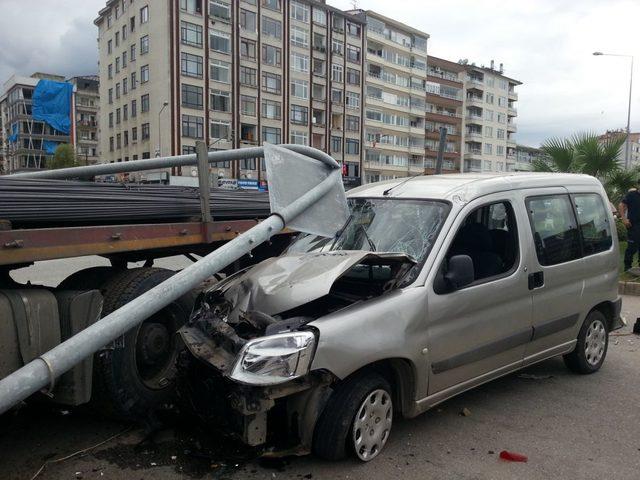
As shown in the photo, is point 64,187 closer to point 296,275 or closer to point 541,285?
point 296,275

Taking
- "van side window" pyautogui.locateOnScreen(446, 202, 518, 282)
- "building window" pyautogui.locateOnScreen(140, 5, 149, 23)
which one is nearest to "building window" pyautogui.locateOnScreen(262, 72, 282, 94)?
"building window" pyautogui.locateOnScreen(140, 5, 149, 23)

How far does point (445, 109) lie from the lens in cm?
8669

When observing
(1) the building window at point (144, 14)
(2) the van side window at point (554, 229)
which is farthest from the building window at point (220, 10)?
(2) the van side window at point (554, 229)

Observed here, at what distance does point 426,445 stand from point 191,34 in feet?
183

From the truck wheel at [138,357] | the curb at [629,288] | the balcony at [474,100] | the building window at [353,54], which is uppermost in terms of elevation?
the building window at [353,54]

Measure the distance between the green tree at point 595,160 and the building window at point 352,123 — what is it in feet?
187

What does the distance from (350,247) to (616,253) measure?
9.82 feet

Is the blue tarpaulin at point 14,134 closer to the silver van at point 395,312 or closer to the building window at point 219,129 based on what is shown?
the building window at point 219,129

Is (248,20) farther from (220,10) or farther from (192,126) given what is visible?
(192,126)

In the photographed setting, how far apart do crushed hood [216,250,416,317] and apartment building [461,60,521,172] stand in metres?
88.6

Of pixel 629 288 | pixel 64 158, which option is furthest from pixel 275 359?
pixel 64 158

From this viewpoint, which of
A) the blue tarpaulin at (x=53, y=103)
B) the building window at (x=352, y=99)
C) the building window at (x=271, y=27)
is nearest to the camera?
the building window at (x=271, y=27)

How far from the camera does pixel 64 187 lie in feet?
13.8

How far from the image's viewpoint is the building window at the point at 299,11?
61.7 metres
